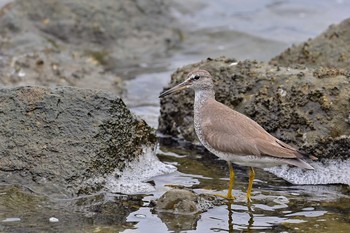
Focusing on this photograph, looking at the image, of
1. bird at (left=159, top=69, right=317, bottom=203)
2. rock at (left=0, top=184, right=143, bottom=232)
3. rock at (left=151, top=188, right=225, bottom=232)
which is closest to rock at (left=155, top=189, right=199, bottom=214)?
rock at (left=151, top=188, right=225, bottom=232)

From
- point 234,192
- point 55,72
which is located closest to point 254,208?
point 234,192

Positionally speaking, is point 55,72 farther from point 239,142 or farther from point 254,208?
point 254,208

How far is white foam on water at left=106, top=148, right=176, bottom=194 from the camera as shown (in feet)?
23.4

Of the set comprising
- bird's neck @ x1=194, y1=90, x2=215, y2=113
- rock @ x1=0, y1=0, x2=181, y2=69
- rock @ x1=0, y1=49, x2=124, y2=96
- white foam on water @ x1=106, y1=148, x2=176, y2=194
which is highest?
rock @ x1=0, y1=0, x2=181, y2=69

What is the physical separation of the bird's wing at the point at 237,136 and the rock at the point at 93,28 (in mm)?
6598

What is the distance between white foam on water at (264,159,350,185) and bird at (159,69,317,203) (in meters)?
0.69

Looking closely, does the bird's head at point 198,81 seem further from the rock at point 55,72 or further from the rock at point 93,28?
the rock at point 93,28

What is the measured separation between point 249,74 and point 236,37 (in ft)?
24.2

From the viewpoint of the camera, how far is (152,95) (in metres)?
11.9

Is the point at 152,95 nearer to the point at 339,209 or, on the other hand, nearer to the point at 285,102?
the point at 285,102

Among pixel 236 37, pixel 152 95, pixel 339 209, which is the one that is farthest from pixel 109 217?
pixel 236 37

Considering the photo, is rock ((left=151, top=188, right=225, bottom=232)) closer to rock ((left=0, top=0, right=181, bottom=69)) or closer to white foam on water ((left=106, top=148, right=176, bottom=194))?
white foam on water ((left=106, top=148, right=176, bottom=194))

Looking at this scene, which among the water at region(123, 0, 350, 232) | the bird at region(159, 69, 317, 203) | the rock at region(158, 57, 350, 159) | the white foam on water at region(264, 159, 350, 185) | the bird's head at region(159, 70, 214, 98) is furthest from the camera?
the bird's head at region(159, 70, 214, 98)

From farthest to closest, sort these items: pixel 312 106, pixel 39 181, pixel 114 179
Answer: pixel 312 106 < pixel 114 179 < pixel 39 181
